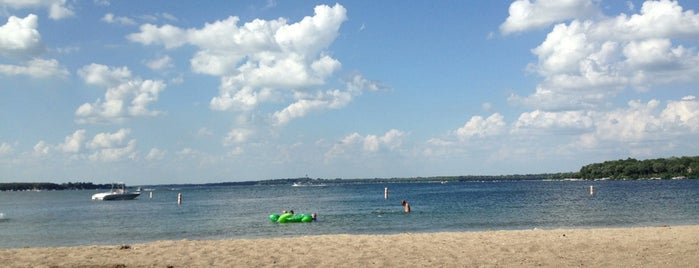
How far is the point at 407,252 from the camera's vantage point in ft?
57.1

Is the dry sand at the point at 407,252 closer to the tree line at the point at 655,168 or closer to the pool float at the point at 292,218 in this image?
the pool float at the point at 292,218

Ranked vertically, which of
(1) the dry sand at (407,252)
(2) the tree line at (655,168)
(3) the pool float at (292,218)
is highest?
(2) the tree line at (655,168)

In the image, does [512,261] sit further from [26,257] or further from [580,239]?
[26,257]

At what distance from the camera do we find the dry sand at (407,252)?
50.3ft

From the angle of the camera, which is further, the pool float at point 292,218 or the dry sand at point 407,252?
the pool float at point 292,218

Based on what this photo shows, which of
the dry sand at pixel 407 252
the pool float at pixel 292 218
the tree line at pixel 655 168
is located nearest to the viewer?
the dry sand at pixel 407 252

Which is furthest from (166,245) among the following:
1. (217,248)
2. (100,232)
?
(100,232)

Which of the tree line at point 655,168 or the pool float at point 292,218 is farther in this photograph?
the tree line at point 655,168

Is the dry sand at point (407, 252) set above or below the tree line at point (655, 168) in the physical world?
below

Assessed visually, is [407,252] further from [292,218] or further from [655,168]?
[655,168]

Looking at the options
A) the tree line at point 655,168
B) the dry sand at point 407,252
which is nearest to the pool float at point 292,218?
the dry sand at point 407,252

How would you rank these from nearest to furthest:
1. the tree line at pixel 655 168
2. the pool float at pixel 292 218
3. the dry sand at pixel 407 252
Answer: the dry sand at pixel 407 252 < the pool float at pixel 292 218 < the tree line at pixel 655 168

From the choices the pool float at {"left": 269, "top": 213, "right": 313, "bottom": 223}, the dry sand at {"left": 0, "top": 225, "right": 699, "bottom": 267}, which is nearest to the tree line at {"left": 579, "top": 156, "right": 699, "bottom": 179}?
the pool float at {"left": 269, "top": 213, "right": 313, "bottom": 223}

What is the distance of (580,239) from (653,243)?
7.85 feet
